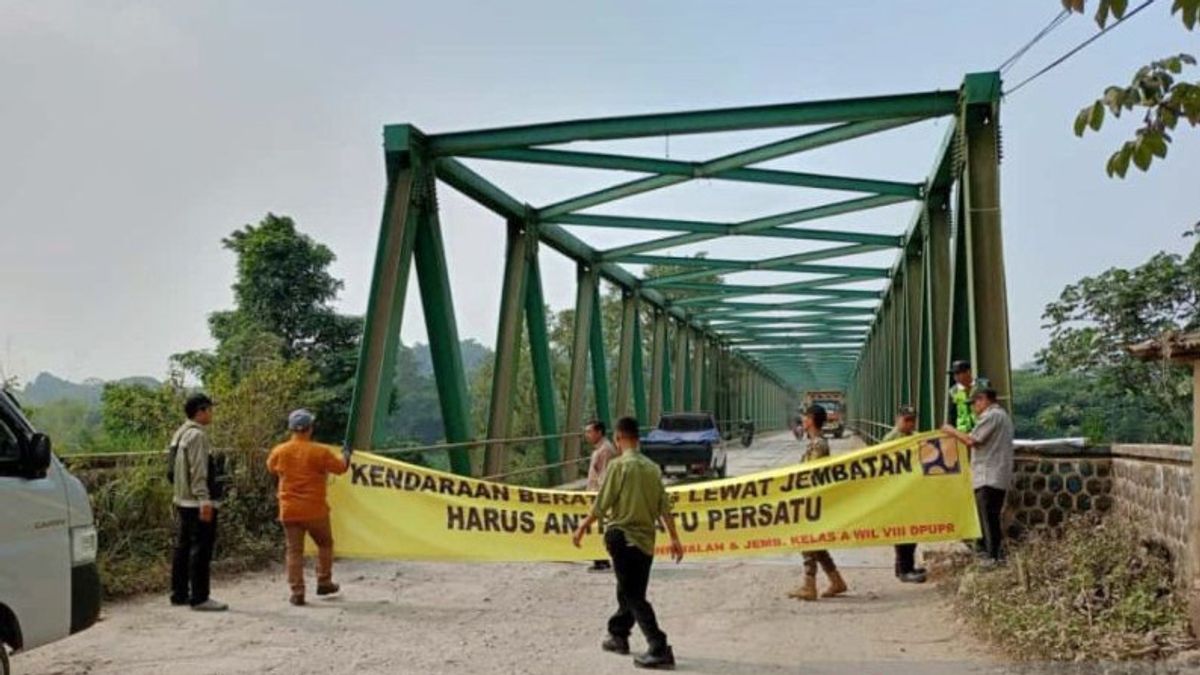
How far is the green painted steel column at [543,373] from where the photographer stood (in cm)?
1702

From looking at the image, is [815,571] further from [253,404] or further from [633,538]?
[253,404]

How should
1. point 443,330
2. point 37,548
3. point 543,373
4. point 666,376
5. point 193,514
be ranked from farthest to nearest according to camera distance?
point 666,376
point 543,373
point 443,330
point 193,514
point 37,548

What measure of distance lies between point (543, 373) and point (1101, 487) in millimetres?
11628

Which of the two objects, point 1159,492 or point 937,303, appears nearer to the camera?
point 1159,492

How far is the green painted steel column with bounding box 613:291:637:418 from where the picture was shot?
976 inches

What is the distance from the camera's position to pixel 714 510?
319 inches

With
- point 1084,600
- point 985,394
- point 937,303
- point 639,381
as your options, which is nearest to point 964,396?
point 985,394

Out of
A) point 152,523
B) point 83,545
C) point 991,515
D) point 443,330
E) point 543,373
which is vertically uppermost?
point 443,330

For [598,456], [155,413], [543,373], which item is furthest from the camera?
[543,373]

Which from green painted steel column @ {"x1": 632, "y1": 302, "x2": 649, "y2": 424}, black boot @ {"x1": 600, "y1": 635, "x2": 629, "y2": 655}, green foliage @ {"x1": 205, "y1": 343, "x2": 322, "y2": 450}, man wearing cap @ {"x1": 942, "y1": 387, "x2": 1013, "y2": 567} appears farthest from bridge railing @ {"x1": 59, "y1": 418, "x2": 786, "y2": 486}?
man wearing cap @ {"x1": 942, "y1": 387, "x2": 1013, "y2": 567}

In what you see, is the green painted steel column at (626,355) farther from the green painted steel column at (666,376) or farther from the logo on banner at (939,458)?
the logo on banner at (939,458)

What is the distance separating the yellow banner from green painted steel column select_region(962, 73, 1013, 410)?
1.69m

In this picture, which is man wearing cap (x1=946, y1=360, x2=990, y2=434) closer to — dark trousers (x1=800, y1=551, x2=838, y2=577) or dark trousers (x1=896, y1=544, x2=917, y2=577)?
dark trousers (x1=896, y1=544, x2=917, y2=577)

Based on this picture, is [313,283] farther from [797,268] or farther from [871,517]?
[871,517]
